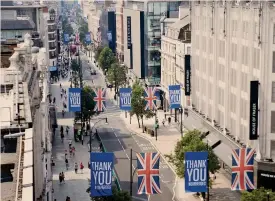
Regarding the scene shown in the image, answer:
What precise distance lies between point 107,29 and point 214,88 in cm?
11458

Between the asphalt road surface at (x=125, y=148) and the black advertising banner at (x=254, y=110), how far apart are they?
30.8ft

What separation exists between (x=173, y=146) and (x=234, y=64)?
736 inches

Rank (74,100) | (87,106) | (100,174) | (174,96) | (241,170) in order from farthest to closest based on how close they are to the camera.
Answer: (87,106)
(174,96)
(74,100)
(241,170)
(100,174)

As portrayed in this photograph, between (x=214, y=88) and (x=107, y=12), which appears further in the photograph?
(x=107, y=12)

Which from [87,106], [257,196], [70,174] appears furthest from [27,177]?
[87,106]

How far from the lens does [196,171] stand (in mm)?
36562

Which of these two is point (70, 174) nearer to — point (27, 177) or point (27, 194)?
point (27, 177)

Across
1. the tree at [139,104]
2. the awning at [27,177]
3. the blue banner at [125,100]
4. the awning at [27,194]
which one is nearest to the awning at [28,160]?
the awning at [27,177]

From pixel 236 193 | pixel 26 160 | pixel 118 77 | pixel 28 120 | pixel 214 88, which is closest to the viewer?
pixel 26 160

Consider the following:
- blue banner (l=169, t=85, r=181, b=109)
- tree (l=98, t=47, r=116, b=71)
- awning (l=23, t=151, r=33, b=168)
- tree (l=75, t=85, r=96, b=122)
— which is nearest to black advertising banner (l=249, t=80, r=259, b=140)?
blue banner (l=169, t=85, r=181, b=109)

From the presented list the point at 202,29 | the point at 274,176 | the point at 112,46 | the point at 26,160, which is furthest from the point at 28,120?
the point at 112,46

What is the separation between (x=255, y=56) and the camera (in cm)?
5106

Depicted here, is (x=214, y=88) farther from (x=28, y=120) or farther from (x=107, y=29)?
(x=107, y=29)

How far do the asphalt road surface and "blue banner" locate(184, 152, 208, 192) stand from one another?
51.5ft
